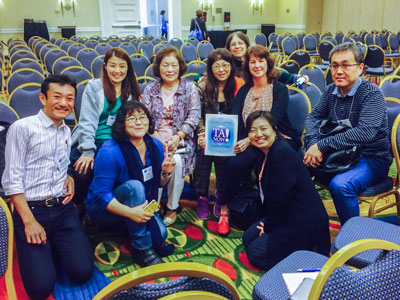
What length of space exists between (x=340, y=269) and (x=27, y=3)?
52.5 ft

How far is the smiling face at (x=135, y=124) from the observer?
2.32 metres

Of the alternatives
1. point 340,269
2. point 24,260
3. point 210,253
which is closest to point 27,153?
point 24,260

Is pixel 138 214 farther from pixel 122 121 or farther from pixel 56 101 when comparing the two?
pixel 56 101

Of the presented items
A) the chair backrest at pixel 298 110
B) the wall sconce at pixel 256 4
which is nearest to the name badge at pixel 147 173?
the chair backrest at pixel 298 110

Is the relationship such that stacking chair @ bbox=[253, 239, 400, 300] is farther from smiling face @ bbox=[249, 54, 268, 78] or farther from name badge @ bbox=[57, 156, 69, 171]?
smiling face @ bbox=[249, 54, 268, 78]

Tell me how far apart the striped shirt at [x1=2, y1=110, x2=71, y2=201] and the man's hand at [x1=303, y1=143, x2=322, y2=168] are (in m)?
1.52

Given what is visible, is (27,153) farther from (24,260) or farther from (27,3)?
(27,3)

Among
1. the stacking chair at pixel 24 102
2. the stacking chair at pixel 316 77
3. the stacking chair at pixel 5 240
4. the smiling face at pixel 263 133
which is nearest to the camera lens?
the stacking chair at pixel 5 240

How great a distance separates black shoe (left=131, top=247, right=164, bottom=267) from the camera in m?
2.31

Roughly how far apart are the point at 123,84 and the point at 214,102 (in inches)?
28.4

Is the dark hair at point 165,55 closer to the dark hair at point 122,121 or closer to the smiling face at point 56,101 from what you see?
the dark hair at point 122,121

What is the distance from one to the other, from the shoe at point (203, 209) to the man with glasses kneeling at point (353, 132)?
86cm

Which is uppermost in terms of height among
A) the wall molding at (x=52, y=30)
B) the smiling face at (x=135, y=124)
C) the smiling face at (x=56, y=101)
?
the wall molding at (x=52, y=30)

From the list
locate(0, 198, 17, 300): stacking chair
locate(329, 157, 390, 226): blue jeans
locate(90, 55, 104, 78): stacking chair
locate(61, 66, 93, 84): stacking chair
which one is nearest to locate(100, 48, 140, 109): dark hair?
locate(0, 198, 17, 300): stacking chair
